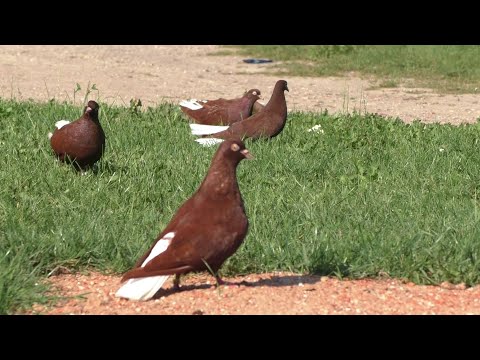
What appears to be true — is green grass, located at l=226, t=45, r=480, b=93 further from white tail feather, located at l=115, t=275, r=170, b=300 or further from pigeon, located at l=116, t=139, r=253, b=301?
white tail feather, located at l=115, t=275, r=170, b=300

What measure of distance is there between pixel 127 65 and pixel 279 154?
8.71 meters

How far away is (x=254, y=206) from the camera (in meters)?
7.41

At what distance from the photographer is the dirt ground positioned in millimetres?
5387

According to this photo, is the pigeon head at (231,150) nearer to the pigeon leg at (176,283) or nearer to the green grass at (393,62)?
the pigeon leg at (176,283)

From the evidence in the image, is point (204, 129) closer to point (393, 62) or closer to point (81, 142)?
point (81, 142)

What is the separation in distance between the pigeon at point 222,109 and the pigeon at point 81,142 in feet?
8.08

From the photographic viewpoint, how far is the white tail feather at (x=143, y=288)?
17.6 ft

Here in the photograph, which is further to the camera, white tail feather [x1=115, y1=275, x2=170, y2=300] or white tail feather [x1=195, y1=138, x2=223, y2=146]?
white tail feather [x1=195, y1=138, x2=223, y2=146]

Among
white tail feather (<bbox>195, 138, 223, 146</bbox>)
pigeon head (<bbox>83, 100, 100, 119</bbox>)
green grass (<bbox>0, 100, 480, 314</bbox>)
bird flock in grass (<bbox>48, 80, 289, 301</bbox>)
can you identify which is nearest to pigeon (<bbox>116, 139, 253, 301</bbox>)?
bird flock in grass (<bbox>48, 80, 289, 301</bbox>)

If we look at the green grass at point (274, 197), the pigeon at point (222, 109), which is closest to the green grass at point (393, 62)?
the pigeon at point (222, 109)

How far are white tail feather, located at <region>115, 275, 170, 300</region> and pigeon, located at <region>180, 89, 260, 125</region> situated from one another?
18.6ft

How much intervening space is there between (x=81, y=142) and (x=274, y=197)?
67.8 inches

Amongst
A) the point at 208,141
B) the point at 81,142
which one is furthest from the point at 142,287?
the point at 208,141

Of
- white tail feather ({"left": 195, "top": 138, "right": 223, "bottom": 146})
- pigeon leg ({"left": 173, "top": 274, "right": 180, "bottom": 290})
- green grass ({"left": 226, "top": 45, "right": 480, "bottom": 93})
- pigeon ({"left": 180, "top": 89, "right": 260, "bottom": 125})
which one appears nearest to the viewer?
pigeon leg ({"left": 173, "top": 274, "right": 180, "bottom": 290})
